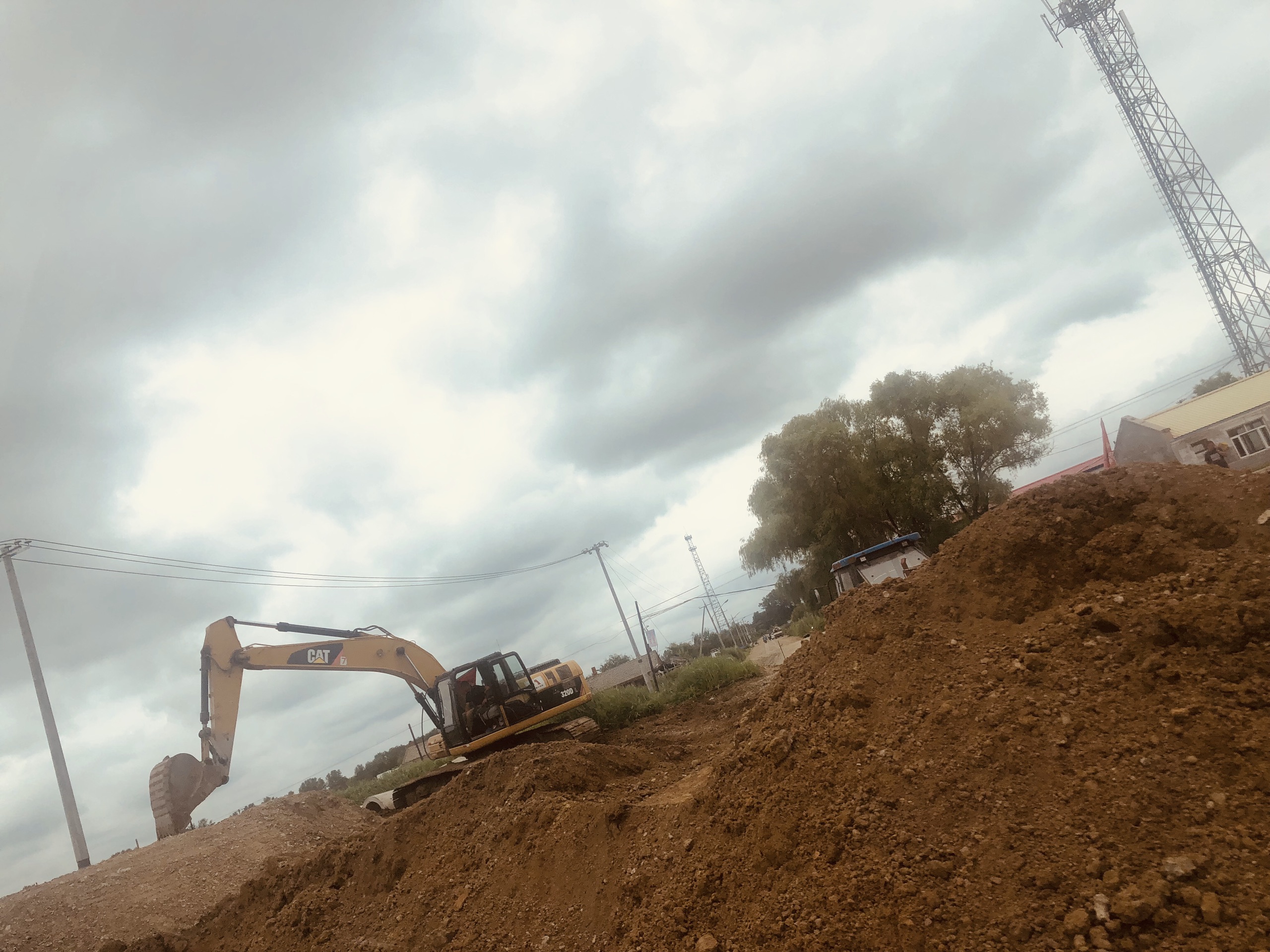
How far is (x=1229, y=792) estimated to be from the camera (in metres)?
3.31

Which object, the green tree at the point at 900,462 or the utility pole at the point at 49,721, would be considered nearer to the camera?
the utility pole at the point at 49,721

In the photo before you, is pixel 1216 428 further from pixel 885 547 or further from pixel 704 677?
pixel 704 677

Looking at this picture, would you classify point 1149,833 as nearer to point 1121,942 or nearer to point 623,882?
point 1121,942

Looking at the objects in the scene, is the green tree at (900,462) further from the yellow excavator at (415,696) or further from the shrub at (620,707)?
the yellow excavator at (415,696)

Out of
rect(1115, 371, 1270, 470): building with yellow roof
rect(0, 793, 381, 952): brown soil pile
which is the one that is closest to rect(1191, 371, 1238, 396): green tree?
rect(1115, 371, 1270, 470): building with yellow roof

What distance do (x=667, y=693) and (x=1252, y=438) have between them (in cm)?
2100

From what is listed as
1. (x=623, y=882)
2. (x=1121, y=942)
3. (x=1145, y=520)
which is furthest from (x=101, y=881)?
(x=1145, y=520)

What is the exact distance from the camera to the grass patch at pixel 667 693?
18.3 meters

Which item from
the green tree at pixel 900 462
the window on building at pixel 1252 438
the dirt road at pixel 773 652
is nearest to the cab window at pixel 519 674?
the dirt road at pixel 773 652

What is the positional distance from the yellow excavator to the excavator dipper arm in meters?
0.01

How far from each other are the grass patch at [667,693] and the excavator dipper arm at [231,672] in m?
5.04

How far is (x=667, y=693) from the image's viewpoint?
64.1ft

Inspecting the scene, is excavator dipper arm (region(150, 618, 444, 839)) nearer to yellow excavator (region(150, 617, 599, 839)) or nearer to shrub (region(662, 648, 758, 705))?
yellow excavator (region(150, 617, 599, 839))

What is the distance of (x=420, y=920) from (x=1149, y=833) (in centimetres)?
568
